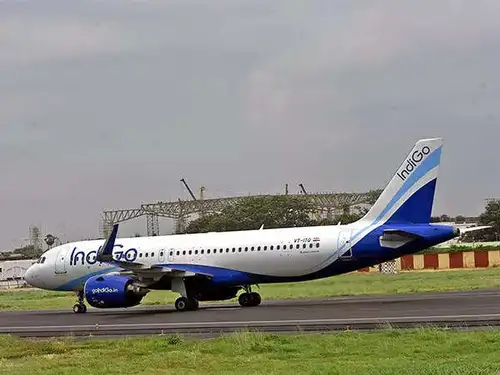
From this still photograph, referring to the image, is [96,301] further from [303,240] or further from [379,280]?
[379,280]

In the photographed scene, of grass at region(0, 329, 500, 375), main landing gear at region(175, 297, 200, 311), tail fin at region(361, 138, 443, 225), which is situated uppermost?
tail fin at region(361, 138, 443, 225)

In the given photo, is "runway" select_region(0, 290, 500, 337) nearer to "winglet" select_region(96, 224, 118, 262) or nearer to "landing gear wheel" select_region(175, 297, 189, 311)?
"landing gear wheel" select_region(175, 297, 189, 311)

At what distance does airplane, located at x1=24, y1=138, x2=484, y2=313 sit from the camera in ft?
109

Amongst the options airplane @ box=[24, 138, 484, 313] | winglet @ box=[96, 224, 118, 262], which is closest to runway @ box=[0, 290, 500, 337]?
airplane @ box=[24, 138, 484, 313]

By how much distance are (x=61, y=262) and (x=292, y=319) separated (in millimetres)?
16969

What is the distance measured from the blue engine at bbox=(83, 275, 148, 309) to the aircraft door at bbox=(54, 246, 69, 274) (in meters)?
4.78

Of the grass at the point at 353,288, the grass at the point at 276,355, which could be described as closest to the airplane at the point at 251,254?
the grass at the point at 353,288

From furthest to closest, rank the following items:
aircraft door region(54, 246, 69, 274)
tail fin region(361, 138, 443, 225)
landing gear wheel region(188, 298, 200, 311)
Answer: aircraft door region(54, 246, 69, 274) → landing gear wheel region(188, 298, 200, 311) → tail fin region(361, 138, 443, 225)

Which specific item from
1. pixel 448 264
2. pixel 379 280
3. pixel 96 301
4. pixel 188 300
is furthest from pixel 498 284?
pixel 448 264

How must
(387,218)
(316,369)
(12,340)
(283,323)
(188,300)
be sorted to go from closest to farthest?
(316,369) < (12,340) < (283,323) < (387,218) < (188,300)

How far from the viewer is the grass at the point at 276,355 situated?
1479cm

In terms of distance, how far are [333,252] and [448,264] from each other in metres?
33.8

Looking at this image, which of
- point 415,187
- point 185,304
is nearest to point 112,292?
point 185,304

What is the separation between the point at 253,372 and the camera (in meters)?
A: 14.8
